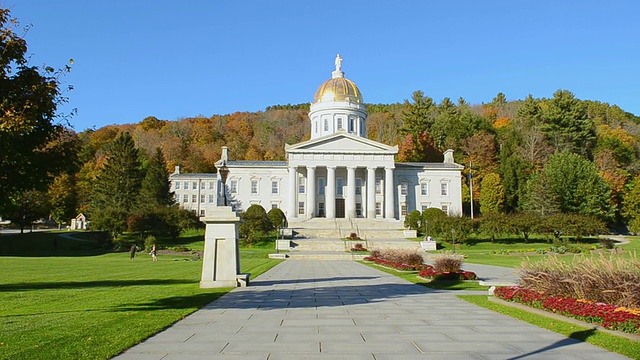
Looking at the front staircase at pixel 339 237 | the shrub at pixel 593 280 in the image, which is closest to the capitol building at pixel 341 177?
→ the front staircase at pixel 339 237

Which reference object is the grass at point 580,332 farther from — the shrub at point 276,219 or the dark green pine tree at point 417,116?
the dark green pine tree at point 417,116

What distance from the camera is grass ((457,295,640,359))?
7356 millimetres

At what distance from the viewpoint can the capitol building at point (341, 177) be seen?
221 feet

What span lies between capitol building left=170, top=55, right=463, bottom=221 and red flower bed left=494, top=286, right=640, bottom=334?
53.8 m

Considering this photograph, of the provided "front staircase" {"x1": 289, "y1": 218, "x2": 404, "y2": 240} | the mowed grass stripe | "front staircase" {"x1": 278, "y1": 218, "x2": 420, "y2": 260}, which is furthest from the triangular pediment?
the mowed grass stripe

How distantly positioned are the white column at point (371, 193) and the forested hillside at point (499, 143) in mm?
18235

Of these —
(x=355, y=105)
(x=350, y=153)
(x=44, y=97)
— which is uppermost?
(x=355, y=105)

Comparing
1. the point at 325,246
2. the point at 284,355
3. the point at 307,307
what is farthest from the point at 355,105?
the point at 284,355

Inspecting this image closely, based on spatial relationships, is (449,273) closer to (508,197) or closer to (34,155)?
(34,155)

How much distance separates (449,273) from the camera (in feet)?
61.4

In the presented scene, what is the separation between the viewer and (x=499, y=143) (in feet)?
286

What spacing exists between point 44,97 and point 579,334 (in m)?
11.7

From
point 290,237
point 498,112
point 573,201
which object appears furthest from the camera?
point 498,112

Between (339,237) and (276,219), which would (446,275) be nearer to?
(339,237)
